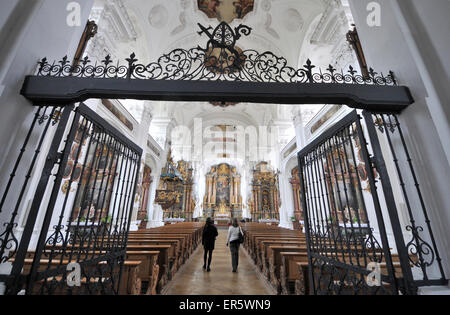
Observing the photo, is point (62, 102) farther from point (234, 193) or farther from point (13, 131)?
point (234, 193)

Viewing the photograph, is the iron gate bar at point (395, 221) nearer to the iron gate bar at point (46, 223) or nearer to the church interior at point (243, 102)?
the church interior at point (243, 102)

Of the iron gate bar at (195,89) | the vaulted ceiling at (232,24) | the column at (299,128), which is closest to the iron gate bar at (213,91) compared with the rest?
the iron gate bar at (195,89)

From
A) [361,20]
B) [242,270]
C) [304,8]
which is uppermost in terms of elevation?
[304,8]

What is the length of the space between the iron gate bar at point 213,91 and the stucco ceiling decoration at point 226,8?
8909mm

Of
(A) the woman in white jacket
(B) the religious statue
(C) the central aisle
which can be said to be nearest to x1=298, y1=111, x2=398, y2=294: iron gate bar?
(C) the central aisle

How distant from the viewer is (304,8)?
8086mm

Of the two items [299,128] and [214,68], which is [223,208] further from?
[214,68]

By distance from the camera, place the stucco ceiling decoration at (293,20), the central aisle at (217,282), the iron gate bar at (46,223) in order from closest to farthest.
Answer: the iron gate bar at (46,223), the central aisle at (217,282), the stucco ceiling decoration at (293,20)

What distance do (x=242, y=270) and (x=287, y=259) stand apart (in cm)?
211

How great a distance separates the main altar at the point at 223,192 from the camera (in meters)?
22.2

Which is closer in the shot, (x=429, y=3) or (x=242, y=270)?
(x=429, y=3)

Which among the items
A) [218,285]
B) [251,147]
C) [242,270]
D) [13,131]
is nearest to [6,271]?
[13,131]

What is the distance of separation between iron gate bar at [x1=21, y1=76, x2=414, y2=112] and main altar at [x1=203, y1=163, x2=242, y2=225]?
20549 mm

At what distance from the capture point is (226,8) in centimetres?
901
